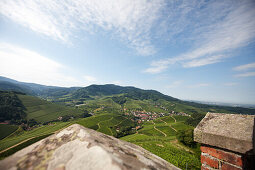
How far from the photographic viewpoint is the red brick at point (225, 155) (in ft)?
7.61

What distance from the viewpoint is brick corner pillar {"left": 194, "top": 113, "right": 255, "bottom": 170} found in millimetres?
2236

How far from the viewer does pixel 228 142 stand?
2346mm

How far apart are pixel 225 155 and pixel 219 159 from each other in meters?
0.18

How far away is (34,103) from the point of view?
130m

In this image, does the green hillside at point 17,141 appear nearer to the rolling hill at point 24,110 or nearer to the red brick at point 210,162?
the rolling hill at point 24,110

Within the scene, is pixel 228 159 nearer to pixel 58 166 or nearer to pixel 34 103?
pixel 58 166

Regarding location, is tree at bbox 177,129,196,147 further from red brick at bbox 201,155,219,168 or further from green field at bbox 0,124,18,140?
green field at bbox 0,124,18,140

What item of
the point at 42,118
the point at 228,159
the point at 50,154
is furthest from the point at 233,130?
the point at 42,118

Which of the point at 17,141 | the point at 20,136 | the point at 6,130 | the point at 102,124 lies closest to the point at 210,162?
the point at 17,141

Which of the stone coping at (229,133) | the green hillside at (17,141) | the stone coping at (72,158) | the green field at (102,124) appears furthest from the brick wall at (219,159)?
the green field at (102,124)

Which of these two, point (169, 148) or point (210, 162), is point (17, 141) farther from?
point (210, 162)

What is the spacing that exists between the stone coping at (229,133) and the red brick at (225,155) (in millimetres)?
210

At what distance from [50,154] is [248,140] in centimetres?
373

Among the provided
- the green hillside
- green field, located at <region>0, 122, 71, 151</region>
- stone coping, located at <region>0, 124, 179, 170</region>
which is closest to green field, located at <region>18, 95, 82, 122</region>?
the green hillside
